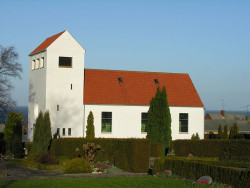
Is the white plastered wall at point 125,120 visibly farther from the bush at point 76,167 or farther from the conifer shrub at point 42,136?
the bush at point 76,167

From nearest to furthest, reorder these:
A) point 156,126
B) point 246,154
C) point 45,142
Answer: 1. point 246,154
2. point 45,142
3. point 156,126

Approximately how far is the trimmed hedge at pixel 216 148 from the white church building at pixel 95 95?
11368 millimetres

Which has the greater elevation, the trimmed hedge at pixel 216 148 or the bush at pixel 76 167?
the trimmed hedge at pixel 216 148

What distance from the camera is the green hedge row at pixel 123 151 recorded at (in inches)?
1018

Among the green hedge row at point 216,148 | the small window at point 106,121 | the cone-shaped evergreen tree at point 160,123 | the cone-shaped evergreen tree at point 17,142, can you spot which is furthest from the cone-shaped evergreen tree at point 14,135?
the green hedge row at point 216,148

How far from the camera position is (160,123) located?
3825 centimetres

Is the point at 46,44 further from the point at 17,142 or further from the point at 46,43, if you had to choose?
the point at 17,142

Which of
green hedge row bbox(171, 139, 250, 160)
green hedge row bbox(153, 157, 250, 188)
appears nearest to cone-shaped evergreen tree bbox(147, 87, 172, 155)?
green hedge row bbox(171, 139, 250, 160)

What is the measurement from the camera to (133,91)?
47438 millimetres

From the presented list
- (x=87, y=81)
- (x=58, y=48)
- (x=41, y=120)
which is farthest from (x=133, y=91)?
(x=41, y=120)

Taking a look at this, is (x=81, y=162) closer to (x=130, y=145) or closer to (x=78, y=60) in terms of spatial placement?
(x=130, y=145)

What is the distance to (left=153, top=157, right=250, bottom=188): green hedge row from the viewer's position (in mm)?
18328

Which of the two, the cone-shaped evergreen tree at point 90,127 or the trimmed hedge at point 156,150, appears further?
the cone-shaped evergreen tree at point 90,127

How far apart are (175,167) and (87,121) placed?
21.0 metres
